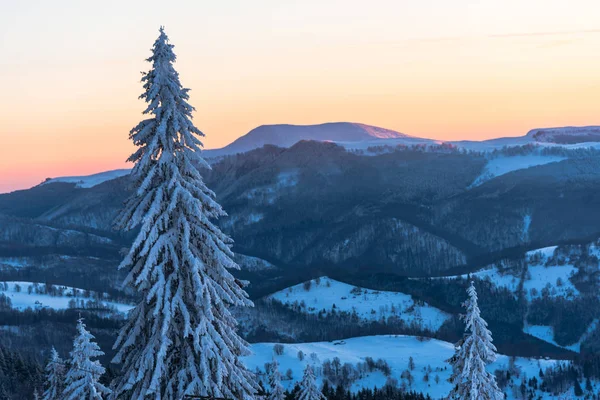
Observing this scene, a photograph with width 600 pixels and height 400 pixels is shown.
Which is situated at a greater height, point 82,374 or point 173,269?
point 173,269

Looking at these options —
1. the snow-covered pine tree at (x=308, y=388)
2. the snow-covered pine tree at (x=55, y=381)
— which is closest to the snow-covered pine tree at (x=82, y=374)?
the snow-covered pine tree at (x=55, y=381)

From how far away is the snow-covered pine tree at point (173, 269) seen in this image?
34781 mm

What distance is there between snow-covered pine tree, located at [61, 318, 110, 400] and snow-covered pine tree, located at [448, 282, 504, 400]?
1170 inches

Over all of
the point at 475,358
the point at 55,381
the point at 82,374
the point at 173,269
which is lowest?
the point at 55,381

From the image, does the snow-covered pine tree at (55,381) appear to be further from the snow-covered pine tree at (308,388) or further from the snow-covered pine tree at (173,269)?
the snow-covered pine tree at (173,269)

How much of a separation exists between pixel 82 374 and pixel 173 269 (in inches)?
1318

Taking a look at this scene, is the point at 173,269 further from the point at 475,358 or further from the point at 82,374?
the point at 82,374

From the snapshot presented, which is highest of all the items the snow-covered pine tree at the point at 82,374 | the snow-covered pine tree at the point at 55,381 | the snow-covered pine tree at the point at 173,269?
the snow-covered pine tree at the point at 173,269

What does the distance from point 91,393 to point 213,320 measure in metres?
32.4

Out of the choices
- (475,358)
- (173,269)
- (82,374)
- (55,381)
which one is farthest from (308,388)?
(173,269)

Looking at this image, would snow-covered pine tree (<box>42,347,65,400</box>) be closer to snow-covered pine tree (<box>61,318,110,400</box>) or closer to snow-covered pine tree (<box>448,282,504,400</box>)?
snow-covered pine tree (<box>61,318,110,400</box>)

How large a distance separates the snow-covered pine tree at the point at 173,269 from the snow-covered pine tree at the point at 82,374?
2899cm

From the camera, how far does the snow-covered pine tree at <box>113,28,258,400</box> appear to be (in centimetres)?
3478

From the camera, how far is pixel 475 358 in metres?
55.9
